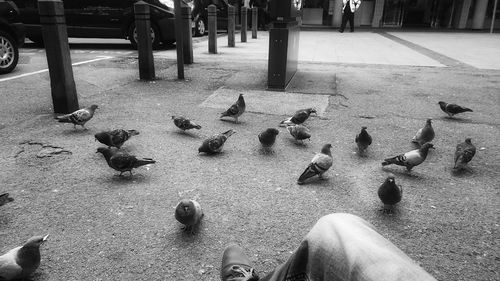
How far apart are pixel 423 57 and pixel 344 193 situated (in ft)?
36.8

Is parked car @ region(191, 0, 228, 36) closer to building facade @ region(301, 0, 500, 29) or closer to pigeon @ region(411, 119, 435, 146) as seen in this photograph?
building facade @ region(301, 0, 500, 29)

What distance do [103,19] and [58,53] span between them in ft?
25.8

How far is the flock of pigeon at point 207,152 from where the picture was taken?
98.3 inches

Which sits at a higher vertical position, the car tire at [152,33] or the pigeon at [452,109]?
the car tire at [152,33]

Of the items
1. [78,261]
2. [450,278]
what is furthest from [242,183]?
[450,278]

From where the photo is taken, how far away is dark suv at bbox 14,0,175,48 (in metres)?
12.5

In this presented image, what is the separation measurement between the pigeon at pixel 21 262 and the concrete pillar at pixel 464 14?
1297 inches

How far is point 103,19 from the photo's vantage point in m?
12.7

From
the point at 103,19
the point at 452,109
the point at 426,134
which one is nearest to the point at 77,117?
the point at 426,134

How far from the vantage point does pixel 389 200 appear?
3455mm

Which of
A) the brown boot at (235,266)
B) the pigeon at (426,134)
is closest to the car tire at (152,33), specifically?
the pigeon at (426,134)

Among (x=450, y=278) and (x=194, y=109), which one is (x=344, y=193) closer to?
(x=450, y=278)

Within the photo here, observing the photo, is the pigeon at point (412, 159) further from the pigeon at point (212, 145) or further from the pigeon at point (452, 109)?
the pigeon at point (452, 109)

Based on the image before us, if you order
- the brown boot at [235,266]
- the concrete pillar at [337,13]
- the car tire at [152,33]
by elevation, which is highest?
the concrete pillar at [337,13]
